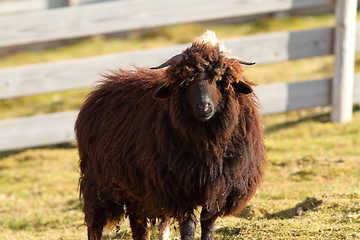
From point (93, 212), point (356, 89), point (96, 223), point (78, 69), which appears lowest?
point (96, 223)

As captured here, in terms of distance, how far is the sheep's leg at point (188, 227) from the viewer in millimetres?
5469

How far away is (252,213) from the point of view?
23.4 ft

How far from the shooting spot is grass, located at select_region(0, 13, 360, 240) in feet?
21.1

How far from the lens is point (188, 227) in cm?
548

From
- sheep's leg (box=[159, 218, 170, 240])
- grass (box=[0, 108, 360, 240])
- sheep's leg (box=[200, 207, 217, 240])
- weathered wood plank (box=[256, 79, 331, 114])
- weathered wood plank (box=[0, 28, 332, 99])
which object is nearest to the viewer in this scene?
sheep's leg (box=[200, 207, 217, 240])

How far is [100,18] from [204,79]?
18.9 feet

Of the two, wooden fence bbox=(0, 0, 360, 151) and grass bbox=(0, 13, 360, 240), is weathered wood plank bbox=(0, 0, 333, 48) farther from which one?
grass bbox=(0, 13, 360, 240)

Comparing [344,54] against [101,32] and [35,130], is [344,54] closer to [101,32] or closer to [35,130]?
[101,32]

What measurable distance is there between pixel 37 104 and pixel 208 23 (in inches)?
294

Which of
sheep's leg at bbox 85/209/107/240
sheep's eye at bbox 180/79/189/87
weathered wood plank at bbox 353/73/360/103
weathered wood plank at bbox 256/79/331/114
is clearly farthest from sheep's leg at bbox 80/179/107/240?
weathered wood plank at bbox 353/73/360/103

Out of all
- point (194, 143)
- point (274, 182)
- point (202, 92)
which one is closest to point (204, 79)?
point (202, 92)

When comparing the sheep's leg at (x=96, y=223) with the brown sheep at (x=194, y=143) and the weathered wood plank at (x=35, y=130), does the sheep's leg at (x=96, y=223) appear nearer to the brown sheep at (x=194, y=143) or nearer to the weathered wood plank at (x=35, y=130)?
the brown sheep at (x=194, y=143)

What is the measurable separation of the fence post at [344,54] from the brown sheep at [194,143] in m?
Result: 5.50

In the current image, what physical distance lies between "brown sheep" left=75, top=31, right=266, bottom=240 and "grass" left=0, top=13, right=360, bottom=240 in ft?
2.58
